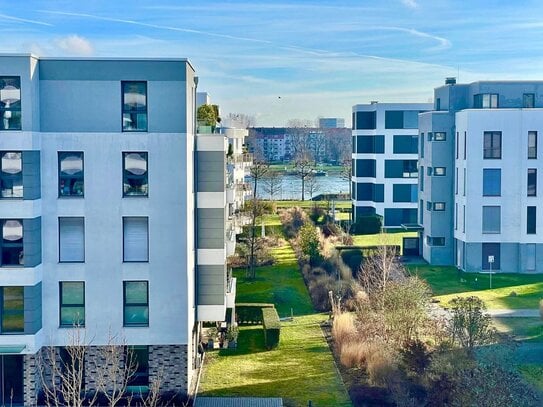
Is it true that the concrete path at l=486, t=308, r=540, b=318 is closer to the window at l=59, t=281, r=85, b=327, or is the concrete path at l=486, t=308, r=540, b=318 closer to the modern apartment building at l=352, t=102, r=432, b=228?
the window at l=59, t=281, r=85, b=327

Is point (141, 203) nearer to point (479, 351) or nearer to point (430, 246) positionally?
point (479, 351)

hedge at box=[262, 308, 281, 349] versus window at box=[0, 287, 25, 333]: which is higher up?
window at box=[0, 287, 25, 333]

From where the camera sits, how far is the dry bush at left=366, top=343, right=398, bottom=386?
65.9ft

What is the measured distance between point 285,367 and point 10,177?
36.0 ft

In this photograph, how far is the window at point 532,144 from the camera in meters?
39.4

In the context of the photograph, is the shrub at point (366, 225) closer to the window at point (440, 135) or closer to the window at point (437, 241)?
the window at point (437, 241)

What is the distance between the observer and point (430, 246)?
4303 centimetres

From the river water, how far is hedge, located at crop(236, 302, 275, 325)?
49.3 metres

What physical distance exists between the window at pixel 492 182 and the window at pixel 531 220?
6.67 ft

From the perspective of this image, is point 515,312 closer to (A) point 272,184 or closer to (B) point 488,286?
(B) point 488,286

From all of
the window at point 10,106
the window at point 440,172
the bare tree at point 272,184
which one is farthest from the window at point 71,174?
the bare tree at point 272,184

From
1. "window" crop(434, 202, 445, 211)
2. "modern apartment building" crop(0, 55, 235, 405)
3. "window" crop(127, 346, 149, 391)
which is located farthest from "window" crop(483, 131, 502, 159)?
"window" crop(127, 346, 149, 391)

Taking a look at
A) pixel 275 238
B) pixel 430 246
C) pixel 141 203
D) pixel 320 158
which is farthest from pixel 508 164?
pixel 320 158

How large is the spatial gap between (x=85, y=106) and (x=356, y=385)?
11728 millimetres
